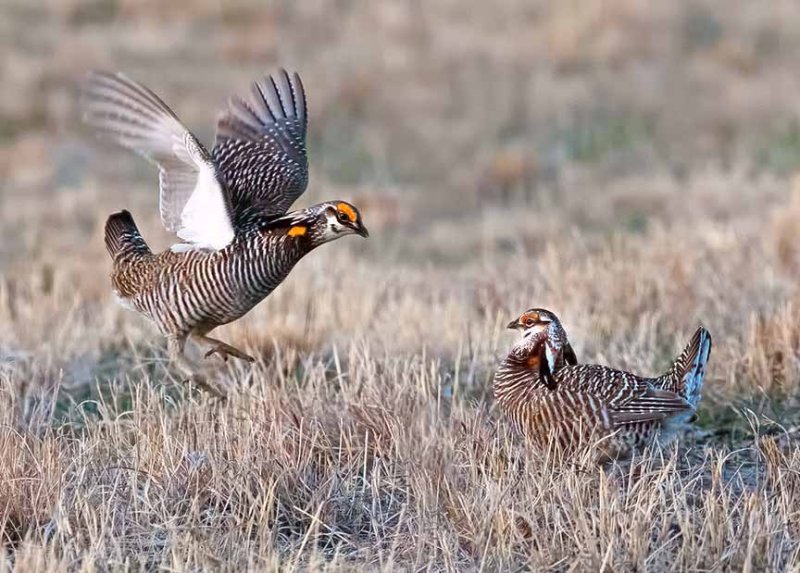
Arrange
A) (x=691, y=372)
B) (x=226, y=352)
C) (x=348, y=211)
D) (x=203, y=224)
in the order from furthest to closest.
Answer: (x=226, y=352) → (x=203, y=224) → (x=348, y=211) → (x=691, y=372)

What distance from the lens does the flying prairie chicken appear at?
5.88 meters

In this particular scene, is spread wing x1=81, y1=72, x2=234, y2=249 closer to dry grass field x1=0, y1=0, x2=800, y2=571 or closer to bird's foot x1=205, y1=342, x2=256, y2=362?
bird's foot x1=205, y1=342, x2=256, y2=362

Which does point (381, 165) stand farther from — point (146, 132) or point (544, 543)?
point (544, 543)

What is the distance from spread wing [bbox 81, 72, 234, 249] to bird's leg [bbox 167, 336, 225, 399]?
471 millimetres

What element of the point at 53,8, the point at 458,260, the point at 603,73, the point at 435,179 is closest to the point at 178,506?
the point at 458,260

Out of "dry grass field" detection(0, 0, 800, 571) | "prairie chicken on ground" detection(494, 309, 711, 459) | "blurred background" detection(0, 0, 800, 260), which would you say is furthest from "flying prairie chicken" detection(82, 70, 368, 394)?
"blurred background" detection(0, 0, 800, 260)

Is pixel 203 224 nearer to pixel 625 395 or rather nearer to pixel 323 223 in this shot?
pixel 323 223

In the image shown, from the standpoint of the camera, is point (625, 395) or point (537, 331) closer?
point (625, 395)

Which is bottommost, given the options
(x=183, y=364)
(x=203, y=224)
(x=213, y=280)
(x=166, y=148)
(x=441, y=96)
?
(x=183, y=364)

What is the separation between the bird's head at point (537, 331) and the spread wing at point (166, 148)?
4.12 feet

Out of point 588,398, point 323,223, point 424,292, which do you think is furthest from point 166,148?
point 424,292

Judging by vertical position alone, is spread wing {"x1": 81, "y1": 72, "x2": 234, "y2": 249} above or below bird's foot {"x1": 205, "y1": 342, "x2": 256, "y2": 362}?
above

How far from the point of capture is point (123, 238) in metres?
6.71

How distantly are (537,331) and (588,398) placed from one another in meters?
0.42
